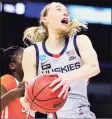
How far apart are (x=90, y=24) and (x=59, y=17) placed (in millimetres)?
777

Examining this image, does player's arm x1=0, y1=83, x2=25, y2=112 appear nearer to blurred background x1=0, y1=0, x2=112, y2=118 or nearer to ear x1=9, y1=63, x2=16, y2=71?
ear x1=9, y1=63, x2=16, y2=71

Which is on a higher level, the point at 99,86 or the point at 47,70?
the point at 47,70

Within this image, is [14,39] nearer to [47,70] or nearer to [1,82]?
[1,82]

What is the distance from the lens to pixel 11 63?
204 cm

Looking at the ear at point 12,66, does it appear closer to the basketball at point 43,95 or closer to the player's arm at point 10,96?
the player's arm at point 10,96

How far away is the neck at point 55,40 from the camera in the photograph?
158 centimetres

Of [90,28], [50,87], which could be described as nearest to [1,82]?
[50,87]

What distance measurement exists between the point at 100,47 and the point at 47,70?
0.98m

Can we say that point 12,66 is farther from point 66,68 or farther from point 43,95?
point 43,95

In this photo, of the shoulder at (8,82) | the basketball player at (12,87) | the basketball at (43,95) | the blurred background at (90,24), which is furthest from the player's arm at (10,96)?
the blurred background at (90,24)

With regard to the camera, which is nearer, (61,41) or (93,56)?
(93,56)

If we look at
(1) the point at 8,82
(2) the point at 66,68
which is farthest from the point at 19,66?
(2) the point at 66,68

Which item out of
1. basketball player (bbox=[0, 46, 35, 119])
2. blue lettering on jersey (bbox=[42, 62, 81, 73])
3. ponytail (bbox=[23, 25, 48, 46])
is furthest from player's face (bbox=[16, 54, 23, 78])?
blue lettering on jersey (bbox=[42, 62, 81, 73])

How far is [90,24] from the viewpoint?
2359 millimetres
